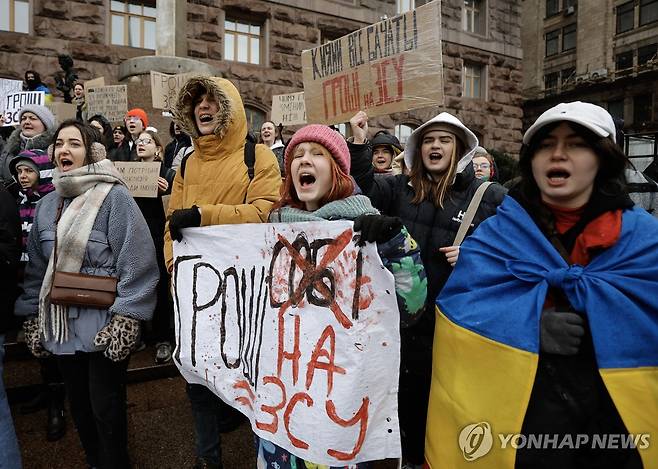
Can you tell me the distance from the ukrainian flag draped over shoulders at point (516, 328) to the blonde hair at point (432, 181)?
72 centimetres

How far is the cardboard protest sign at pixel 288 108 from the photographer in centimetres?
642

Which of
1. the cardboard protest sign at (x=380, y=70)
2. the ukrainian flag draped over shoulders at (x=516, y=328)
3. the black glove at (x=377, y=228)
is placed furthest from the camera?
the cardboard protest sign at (x=380, y=70)

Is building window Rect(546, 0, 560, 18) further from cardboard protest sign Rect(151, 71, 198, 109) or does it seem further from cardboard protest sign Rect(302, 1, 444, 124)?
cardboard protest sign Rect(302, 1, 444, 124)

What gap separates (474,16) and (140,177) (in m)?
16.0

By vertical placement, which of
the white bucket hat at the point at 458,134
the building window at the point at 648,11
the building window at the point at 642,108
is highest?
the building window at the point at 648,11

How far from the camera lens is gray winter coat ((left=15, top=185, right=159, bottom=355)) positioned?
7.62 ft

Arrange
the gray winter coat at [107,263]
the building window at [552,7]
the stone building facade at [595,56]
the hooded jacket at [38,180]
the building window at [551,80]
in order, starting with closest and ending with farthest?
the gray winter coat at [107,263]
the hooded jacket at [38,180]
the stone building facade at [595,56]
the building window at [552,7]
the building window at [551,80]

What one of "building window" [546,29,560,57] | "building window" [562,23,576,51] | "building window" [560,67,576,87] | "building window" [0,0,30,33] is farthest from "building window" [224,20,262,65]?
"building window" [546,29,560,57]

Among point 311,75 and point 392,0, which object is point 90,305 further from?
Result: point 392,0

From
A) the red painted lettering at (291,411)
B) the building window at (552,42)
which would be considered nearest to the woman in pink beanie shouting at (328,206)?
the red painted lettering at (291,411)

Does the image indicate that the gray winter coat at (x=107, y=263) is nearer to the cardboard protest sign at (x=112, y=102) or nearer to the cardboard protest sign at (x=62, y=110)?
the cardboard protest sign at (x=112, y=102)

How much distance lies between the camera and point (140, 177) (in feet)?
12.3

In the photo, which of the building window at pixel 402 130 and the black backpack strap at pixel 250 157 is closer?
the black backpack strap at pixel 250 157

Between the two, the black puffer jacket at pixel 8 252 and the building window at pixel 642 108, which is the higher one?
the building window at pixel 642 108
